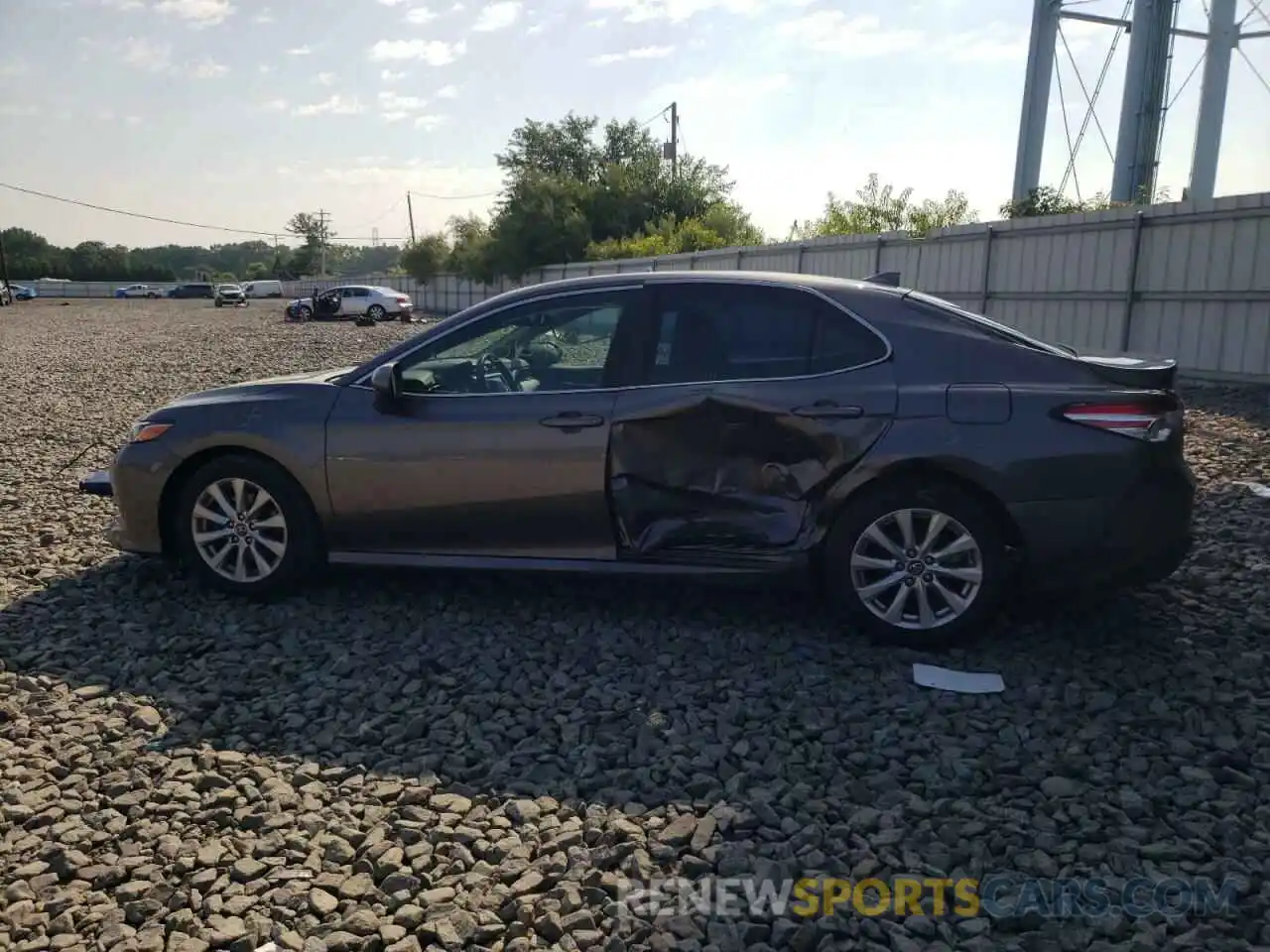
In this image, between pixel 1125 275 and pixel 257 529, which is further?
pixel 1125 275

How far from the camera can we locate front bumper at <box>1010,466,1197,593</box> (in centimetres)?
441

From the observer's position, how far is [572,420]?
15.9 ft

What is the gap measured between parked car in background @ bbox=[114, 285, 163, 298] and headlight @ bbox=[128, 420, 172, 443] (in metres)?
95.1

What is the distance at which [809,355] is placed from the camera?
475 cm

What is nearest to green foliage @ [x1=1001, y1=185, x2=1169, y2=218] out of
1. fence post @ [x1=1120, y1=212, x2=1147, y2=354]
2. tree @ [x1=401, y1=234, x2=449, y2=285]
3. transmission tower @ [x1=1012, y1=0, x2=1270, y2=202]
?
transmission tower @ [x1=1012, y1=0, x2=1270, y2=202]

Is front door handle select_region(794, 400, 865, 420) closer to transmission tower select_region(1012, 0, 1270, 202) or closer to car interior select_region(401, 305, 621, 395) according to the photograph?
car interior select_region(401, 305, 621, 395)

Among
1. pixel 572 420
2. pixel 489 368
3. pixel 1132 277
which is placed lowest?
pixel 572 420

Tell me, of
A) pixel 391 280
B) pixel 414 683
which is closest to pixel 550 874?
pixel 414 683

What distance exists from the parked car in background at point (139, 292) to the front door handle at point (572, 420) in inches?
3801

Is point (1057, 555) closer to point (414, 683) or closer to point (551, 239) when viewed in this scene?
point (414, 683)

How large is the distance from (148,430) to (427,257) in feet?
196

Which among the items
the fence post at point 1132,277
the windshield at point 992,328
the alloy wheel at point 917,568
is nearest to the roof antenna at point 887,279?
the windshield at point 992,328

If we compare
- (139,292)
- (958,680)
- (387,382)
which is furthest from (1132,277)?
(139,292)

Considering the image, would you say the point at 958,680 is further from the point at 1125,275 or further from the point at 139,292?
the point at 139,292
